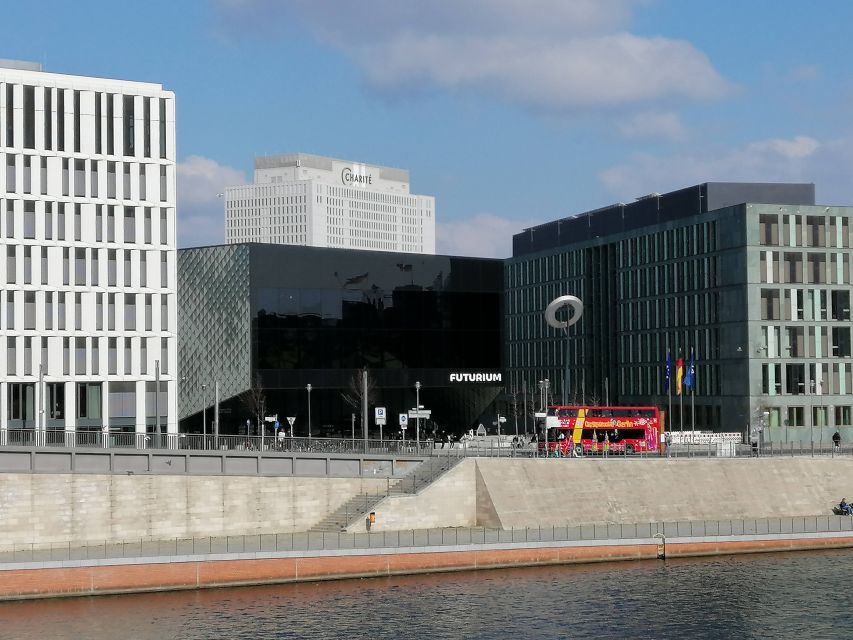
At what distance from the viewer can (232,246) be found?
116750 mm

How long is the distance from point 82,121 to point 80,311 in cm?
1312

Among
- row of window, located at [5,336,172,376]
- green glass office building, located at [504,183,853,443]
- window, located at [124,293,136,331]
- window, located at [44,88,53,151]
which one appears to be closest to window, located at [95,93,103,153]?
window, located at [44,88,53,151]

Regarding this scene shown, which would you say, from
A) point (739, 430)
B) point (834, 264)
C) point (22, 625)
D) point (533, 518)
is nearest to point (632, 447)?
point (533, 518)

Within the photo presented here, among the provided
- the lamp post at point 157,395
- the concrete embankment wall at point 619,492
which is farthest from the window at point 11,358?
the concrete embankment wall at point 619,492

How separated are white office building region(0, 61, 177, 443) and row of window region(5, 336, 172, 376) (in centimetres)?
7

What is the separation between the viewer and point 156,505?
252 feet

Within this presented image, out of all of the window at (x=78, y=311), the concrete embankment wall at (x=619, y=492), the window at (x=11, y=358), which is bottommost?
the concrete embankment wall at (x=619, y=492)

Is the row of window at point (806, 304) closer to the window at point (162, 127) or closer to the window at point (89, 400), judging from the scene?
the window at point (162, 127)

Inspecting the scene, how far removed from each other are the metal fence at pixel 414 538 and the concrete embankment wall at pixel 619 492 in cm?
131

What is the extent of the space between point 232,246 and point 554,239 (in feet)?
191

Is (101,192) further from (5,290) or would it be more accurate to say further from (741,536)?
(741,536)

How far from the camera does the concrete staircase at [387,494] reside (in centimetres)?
8000

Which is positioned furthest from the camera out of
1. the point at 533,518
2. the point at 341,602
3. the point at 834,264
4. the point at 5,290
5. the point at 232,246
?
the point at 834,264

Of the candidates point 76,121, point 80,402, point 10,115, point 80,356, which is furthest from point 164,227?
point 80,402
